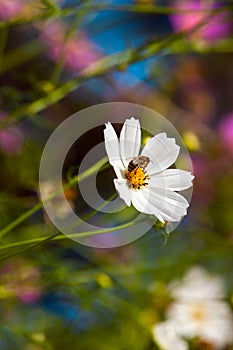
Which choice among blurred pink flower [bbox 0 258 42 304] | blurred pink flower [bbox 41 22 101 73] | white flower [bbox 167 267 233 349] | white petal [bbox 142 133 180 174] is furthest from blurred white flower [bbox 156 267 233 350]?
white petal [bbox 142 133 180 174]

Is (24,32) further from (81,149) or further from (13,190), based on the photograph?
(13,190)

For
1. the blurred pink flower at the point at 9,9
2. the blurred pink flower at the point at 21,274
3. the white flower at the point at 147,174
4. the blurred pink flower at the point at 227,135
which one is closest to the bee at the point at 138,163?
the white flower at the point at 147,174

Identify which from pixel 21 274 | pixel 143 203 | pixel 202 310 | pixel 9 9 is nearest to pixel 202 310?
pixel 202 310

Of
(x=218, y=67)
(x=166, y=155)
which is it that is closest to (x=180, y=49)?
(x=166, y=155)

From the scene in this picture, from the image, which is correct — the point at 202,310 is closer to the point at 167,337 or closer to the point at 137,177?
the point at 167,337

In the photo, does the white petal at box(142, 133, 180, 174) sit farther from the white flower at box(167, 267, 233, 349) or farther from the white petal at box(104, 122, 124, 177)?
the white flower at box(167, 267, 233, 349)
